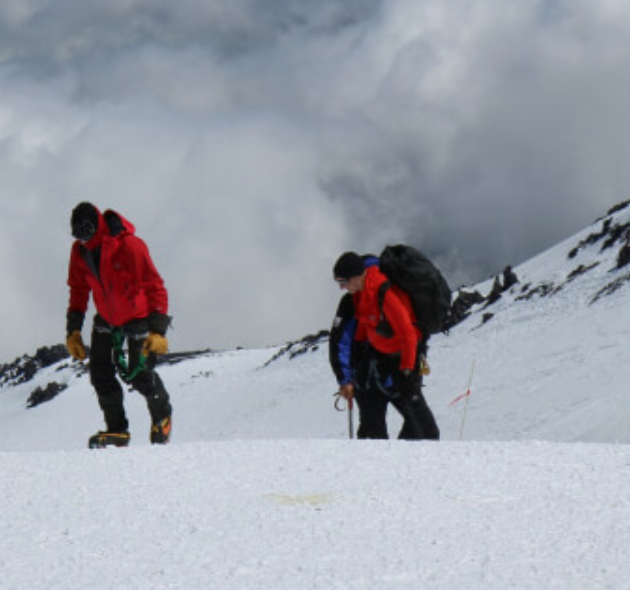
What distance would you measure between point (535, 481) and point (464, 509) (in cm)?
70

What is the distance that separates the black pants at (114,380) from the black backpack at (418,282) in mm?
2037

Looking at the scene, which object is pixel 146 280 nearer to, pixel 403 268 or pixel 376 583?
pixel 403 268

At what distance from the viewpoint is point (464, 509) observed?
4.41 m

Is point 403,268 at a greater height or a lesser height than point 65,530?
greater

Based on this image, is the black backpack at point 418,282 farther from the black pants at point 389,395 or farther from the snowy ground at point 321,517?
the snowy ground at point 321,517

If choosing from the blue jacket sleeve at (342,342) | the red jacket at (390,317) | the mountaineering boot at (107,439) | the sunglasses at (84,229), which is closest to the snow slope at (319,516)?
the mountaineering boot at (107,439)

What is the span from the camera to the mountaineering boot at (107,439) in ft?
24.0

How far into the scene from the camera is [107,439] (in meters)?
7.35

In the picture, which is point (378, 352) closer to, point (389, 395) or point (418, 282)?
point (389, 395)

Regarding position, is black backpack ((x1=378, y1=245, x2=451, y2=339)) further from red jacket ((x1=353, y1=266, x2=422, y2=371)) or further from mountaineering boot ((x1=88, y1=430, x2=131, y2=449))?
mountaineering boot ((x1=88, y1=430, x2=131, y2=449))

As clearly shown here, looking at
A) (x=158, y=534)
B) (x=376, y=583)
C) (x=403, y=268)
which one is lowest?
(x=376, y=583)

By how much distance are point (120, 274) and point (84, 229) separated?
453 millimetres

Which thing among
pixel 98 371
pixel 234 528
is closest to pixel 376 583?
pixel 234 528

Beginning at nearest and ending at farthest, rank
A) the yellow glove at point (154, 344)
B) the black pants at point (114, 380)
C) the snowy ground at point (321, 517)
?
1. the snowy ground at point (321, 517)
2. the yellow glove at point (154, 344)
3. the black pants at point (114, 380)
